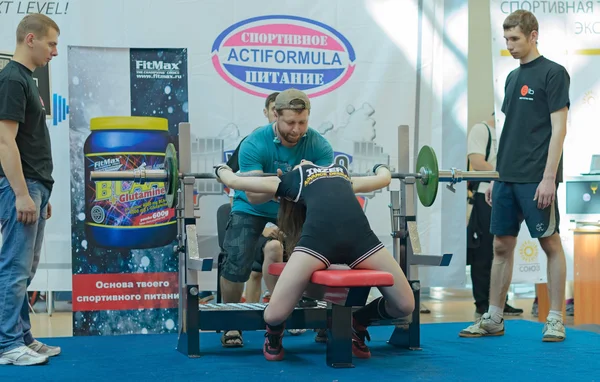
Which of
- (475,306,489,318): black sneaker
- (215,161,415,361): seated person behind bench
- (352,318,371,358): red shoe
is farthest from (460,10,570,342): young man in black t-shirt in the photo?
(475,306,489,318): black sneaker

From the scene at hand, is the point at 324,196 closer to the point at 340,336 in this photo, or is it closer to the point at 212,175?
the point at 340,336

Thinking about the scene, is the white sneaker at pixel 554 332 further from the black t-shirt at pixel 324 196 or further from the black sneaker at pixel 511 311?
the black sneaker at pixel 511 311

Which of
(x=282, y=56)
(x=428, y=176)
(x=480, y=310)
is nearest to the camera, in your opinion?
(x=428, y=176)

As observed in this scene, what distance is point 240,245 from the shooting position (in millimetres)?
3938

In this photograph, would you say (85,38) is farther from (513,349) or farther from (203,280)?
(513,349)

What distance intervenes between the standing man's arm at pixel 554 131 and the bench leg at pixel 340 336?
1.37m

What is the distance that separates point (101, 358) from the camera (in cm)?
368

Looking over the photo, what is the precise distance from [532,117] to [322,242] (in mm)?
1602

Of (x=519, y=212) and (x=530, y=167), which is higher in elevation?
(x=530, y=167)

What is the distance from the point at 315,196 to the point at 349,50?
2079 mm

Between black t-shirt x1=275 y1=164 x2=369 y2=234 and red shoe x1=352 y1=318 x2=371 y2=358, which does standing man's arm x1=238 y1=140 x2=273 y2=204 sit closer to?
black t-shirt x1=275 y1=164 x2=369 y2=234

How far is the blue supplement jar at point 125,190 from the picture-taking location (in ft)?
15.4

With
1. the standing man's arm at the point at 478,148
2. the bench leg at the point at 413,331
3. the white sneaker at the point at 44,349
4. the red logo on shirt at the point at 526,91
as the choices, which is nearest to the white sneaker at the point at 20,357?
the white sneaker at the point at 44,349

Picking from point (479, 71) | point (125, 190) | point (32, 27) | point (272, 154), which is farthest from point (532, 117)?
A: point (479, 71)
